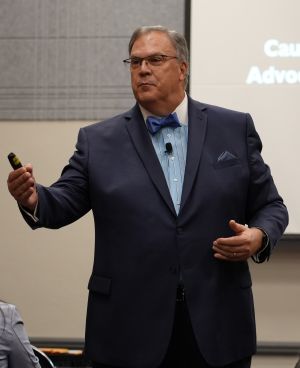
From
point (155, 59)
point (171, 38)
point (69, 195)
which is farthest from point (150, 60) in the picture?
point (69, 195)

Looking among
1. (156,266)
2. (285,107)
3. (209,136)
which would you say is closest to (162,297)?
(156,266)

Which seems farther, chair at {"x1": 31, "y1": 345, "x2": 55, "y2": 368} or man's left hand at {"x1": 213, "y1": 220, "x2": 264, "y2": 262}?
chair at {"x1": 31, "y1": 345, "x2": 55, "y2": 368}

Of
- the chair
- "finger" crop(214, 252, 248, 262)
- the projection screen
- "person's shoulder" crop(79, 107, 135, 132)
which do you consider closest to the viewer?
"finger" crop(214, 252, 248, 262)

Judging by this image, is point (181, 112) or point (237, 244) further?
point (181, 112)

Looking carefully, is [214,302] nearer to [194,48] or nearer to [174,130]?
[174,130]

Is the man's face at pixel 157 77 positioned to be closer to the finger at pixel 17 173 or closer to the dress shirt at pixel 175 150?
the dress shirt at pixel 175 150

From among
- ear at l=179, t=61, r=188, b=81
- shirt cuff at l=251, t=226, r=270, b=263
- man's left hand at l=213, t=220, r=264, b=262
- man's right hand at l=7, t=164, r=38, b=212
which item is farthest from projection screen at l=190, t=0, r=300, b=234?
man's right hand at l=7, t=164, r=38, b=212

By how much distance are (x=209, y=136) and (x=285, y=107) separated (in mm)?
1689

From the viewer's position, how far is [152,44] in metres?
2.34

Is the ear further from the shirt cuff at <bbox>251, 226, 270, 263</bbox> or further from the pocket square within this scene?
the shirt cuff at <bbox>251, 226, 270, 263</bbox>

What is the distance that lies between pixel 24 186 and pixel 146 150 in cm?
40

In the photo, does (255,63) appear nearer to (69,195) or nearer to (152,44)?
(152,44)

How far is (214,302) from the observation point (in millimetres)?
2180

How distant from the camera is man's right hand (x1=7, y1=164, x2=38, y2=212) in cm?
203
